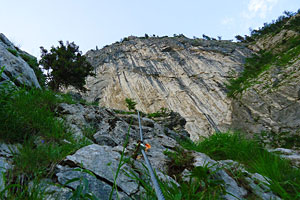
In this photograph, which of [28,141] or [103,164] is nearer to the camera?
[103,164]

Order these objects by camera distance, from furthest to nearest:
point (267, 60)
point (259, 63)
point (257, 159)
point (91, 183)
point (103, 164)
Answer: point (267, 60) → point (259, 63) → point (257, 159) → point (103, 164) → point (91, 183)

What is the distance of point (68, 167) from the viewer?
5.02 ft

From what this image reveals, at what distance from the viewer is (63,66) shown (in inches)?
564

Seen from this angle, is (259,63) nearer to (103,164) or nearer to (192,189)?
(192,189)

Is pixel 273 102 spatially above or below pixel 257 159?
above

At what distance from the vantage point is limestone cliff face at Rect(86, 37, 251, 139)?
67.6 feet

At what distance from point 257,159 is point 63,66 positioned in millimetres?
14942

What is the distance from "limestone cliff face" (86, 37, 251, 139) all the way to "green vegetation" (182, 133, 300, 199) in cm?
1483

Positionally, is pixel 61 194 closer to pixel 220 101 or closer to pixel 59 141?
pixel 59 141

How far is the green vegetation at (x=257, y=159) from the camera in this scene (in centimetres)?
172

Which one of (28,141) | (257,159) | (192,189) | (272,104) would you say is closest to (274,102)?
(272,104)

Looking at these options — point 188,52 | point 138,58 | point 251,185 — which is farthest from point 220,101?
point 251,185

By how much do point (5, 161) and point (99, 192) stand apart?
900 millimetres

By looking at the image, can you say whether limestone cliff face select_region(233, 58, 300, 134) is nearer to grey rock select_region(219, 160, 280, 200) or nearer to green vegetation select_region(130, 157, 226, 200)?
grey rock select_region(219, 160, 280, 200)
